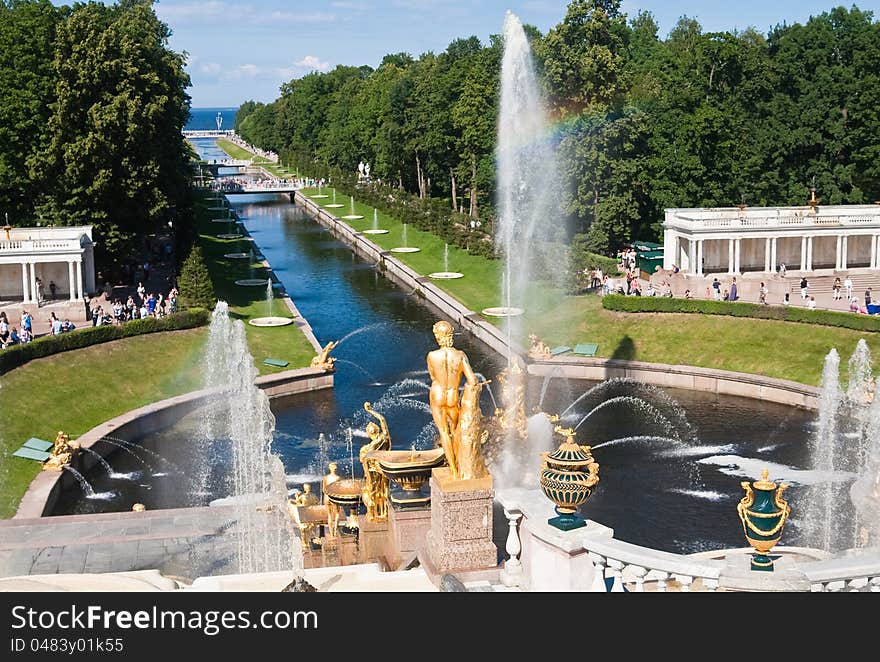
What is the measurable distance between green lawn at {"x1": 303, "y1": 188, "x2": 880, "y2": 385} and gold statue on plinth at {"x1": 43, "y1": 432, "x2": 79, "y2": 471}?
73.7ft

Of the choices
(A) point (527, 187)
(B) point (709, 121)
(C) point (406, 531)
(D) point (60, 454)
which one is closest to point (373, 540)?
(C) point (406, 531)

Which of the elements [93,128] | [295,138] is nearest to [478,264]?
[93,128]

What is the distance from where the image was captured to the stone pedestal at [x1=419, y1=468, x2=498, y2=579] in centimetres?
Answer: 1677

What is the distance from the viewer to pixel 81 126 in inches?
2267

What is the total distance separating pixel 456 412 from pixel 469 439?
1.58 feet

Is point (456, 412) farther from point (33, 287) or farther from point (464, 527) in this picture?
point (33, 287)

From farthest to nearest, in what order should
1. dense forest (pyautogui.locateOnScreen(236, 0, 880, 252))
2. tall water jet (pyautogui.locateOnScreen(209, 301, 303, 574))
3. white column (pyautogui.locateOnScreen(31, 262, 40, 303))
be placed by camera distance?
dense forest (pyautogui.locateOnScreen(236, 0, 880, 252)) < white column (pyautogui.locateOnScreen(31, 262, 40, 303)) < tall water jet (pyautogui.locateOnScreen(209, 301, 303, 574))

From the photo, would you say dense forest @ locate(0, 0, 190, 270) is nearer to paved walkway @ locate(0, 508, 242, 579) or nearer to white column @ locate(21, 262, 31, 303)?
white column @ locate(21, 262, 31, 303)

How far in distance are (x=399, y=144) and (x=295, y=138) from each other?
75889mm

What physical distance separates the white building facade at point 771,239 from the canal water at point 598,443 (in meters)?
15.7

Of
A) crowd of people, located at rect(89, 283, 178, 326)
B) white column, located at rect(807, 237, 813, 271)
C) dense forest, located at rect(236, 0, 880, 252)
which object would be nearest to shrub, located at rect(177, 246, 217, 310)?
crowd of people, located at rect(89, 283, 178, 326)

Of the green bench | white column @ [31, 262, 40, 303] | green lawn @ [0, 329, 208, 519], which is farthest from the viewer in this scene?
white column @ [31, 262, 40, 303]
